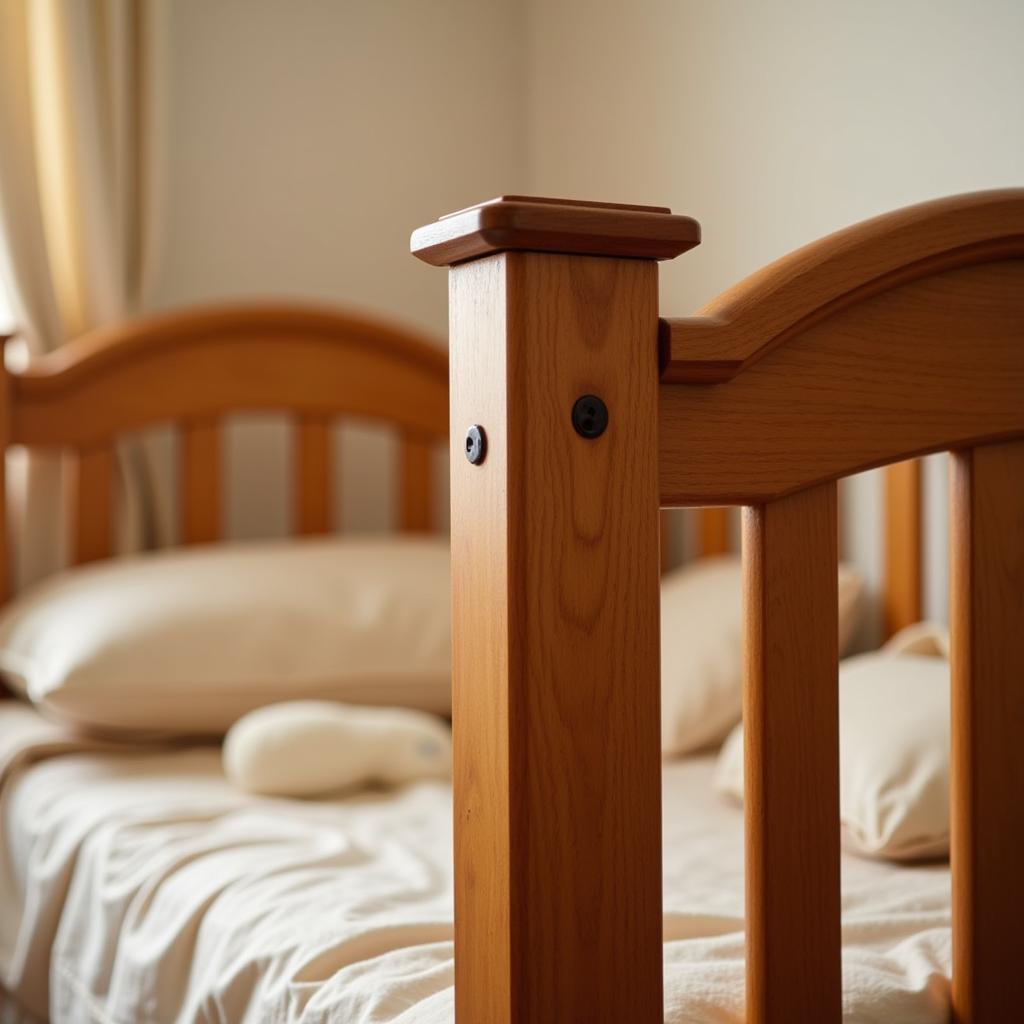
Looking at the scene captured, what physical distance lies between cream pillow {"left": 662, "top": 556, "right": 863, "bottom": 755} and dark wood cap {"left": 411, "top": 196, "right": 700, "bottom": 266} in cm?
84

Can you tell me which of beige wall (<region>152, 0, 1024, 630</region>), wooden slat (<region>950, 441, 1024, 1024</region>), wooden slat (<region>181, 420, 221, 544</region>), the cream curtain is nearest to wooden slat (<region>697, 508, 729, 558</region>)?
beige wall (<region>152, 0, 1024, 630</region>)

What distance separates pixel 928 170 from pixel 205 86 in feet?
4.14

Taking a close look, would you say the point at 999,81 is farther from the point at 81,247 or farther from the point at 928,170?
the point at 81,247

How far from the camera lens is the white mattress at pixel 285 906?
0.81 meters

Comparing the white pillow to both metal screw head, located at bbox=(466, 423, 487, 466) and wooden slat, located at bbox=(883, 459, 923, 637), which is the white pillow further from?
metal screw head, located at bbox=(466, 423, 487, 466)

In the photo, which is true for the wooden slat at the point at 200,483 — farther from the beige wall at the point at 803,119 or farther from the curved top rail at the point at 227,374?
the beige wall at the point at 803,119

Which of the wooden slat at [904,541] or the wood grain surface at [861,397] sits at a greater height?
the wood grain surface at [861,397]

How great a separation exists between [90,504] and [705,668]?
981 millimetres

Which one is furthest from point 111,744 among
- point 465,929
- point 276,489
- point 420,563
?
point 465,929

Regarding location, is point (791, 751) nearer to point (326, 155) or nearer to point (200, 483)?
point (200, 483)

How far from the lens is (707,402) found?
25.5 inches

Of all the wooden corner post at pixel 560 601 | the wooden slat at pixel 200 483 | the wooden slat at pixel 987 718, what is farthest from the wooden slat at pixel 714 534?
the wooden corner post at pixel 560 601

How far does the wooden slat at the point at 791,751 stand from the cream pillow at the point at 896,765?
1.15 feet

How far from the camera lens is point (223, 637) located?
1569 mm
